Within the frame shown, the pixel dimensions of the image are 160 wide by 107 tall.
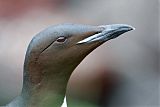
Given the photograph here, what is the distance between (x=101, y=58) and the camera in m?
2.96

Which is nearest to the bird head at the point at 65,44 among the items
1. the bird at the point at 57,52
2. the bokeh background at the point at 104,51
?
the bird at the point at 57,52

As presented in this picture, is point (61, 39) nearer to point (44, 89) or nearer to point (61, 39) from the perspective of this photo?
point (61, 39)

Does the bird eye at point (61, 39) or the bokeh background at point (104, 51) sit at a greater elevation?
the bird eye at point (61, 39)

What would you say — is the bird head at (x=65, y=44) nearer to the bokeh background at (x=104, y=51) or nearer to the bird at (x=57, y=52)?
the bird at (x=57, y=52)

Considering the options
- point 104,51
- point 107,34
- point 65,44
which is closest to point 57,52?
point 65,44

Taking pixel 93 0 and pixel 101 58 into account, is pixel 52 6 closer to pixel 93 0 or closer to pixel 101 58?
pixel 93 0

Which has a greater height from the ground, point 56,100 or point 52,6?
point 56,100

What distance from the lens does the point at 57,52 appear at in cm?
156

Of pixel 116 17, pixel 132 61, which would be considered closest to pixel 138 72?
pixel 132 61

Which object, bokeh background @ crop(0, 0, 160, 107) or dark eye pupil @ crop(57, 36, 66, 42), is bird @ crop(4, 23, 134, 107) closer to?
dark eye pupil @ crop(57, 36, 66, 42)

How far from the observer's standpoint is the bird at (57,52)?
154 cm

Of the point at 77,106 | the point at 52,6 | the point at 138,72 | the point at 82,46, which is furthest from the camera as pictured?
the point at 52,6

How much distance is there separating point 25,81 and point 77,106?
829 mm

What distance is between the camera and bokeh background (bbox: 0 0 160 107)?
2.85 m
